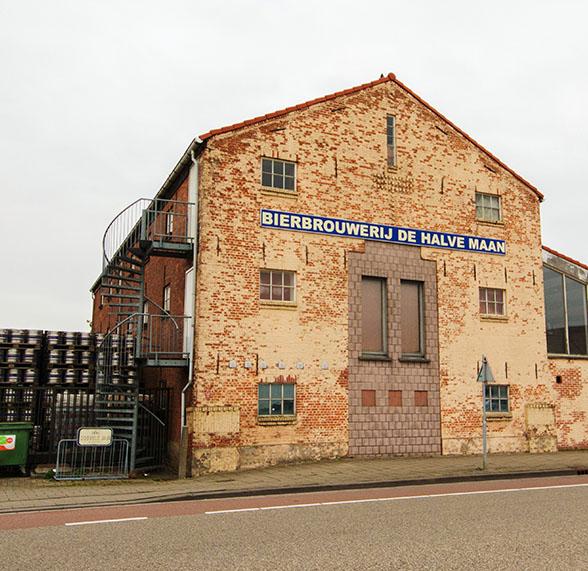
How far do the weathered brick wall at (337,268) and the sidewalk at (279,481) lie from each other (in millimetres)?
1235

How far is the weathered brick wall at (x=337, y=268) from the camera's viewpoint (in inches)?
627

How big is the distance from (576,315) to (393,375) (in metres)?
Answer: 7.58

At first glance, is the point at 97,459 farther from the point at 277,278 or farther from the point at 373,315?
the point at 373,315

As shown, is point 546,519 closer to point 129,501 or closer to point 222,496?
point 222,496

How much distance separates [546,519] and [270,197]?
34.8 ft

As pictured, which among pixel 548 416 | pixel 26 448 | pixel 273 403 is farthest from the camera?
pixel 548 416

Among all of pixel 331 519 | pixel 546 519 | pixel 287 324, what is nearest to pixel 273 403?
pixel 287 324

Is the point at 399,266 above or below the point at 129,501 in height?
Result: above

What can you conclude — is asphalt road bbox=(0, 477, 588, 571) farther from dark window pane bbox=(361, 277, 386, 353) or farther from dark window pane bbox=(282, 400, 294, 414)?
dark window pane bbox=(361, 277, 386, 353)

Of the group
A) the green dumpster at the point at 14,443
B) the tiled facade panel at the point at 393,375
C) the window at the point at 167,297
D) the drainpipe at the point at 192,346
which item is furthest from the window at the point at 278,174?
the green dumpster at the point at 14,443

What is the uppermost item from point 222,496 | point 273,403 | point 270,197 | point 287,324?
point 270,197

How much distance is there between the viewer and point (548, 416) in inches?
779

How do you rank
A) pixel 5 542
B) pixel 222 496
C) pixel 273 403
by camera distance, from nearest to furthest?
1. pixel 5 542
2. pixel 222 496
3. pixel 273 403

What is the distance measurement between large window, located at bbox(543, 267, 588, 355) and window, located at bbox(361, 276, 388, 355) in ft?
19.7
